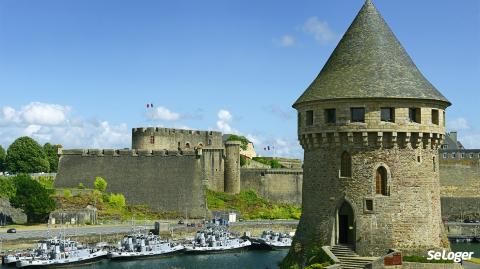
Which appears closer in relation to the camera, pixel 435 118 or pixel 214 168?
pixel 435 118

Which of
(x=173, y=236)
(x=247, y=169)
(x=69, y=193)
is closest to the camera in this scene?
(x=173, y=236)

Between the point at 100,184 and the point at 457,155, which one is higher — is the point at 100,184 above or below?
below

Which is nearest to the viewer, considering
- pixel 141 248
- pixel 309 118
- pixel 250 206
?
pixel 309 118

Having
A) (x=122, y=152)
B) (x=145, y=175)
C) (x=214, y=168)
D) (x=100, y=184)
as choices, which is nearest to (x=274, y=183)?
(x=214, y=168)

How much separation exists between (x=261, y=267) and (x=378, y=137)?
28.1 metres

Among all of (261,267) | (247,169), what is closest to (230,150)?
(247,169)

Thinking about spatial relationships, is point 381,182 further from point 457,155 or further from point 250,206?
point 457,155

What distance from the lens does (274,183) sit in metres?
82.8

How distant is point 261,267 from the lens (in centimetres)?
4866

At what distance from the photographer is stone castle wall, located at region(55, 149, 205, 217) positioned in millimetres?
72500

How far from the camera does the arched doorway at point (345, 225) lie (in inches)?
922

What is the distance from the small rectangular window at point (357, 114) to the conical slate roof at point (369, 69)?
0.55 meters

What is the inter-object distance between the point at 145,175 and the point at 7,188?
15.1 m

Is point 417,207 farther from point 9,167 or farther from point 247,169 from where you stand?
point 9,167
